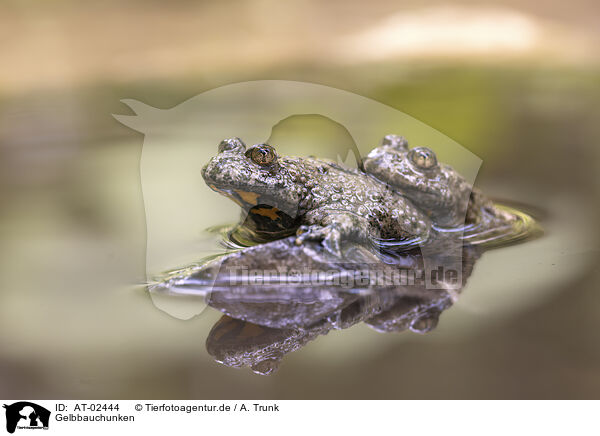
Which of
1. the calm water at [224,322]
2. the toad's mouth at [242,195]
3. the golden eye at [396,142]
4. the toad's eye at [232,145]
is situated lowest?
the calm water at [224,322]

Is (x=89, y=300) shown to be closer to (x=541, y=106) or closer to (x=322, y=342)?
(x=322, y=342)

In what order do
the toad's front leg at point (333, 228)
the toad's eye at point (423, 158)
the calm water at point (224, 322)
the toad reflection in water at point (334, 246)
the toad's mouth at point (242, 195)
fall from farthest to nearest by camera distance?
the toad's eye at point (423, 158)
the toad's mouth at point (242, 195)
the toad's front leg at point (333, 228)
the toad reflection in water at point (334, 246)
the calm water at point (224, 322)

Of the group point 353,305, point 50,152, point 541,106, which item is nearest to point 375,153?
point 353,305

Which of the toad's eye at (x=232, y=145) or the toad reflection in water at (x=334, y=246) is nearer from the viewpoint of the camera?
the toad reflection in water at (x=334, y=246)

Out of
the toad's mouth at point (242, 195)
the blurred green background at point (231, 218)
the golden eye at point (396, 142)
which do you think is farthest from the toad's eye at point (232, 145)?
the golden eye at point (396, 142)

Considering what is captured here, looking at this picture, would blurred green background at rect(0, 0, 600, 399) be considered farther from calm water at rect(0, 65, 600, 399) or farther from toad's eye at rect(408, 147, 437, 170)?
toad's eye at rect(408, 147, 437, 170)

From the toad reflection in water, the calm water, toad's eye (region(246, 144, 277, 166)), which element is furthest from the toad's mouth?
the calm water

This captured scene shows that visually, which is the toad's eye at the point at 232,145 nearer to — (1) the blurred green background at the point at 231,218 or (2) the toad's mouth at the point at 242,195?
(2) the toad's mouth at the point at 242,195
